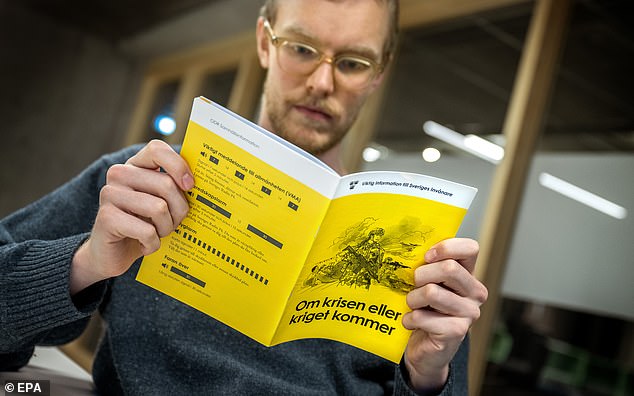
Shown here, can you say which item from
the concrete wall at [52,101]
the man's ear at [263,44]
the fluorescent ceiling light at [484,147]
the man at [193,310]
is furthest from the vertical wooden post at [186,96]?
the man at [193,310]

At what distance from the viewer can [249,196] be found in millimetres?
842

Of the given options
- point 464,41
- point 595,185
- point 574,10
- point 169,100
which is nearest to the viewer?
point 595,185

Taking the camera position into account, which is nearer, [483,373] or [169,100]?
[483,373]

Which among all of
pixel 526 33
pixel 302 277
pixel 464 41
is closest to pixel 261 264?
pixel 302 277

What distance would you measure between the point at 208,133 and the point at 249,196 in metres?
0.10

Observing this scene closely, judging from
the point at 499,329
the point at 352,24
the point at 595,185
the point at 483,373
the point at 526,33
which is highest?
the point at 526,33

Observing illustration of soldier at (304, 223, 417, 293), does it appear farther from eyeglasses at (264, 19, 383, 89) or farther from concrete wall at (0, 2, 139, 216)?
concrete wall at (0, 2, 139, 216)

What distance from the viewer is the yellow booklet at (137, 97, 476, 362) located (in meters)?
0.82

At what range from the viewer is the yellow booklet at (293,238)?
0.82 meters

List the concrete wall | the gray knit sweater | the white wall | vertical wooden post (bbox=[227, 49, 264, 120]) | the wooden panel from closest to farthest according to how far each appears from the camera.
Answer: the gray knit sweater, the white wall, the wooden panel, vertical wooden post (bbox=[227, 49, 264, 120]), the concrete wall

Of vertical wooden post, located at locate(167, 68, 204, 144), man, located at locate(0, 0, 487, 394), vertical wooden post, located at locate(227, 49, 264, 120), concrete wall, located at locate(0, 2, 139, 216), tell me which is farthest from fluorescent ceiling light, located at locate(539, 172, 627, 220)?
concrete wall, located at locate(0, 2, 139, 216)

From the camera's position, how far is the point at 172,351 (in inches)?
42.2

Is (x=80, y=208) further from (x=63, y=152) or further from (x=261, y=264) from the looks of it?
(x=63, y=152)

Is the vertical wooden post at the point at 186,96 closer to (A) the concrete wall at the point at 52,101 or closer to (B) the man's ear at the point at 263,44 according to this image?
(A) the concrete wall at the point at 52,101
